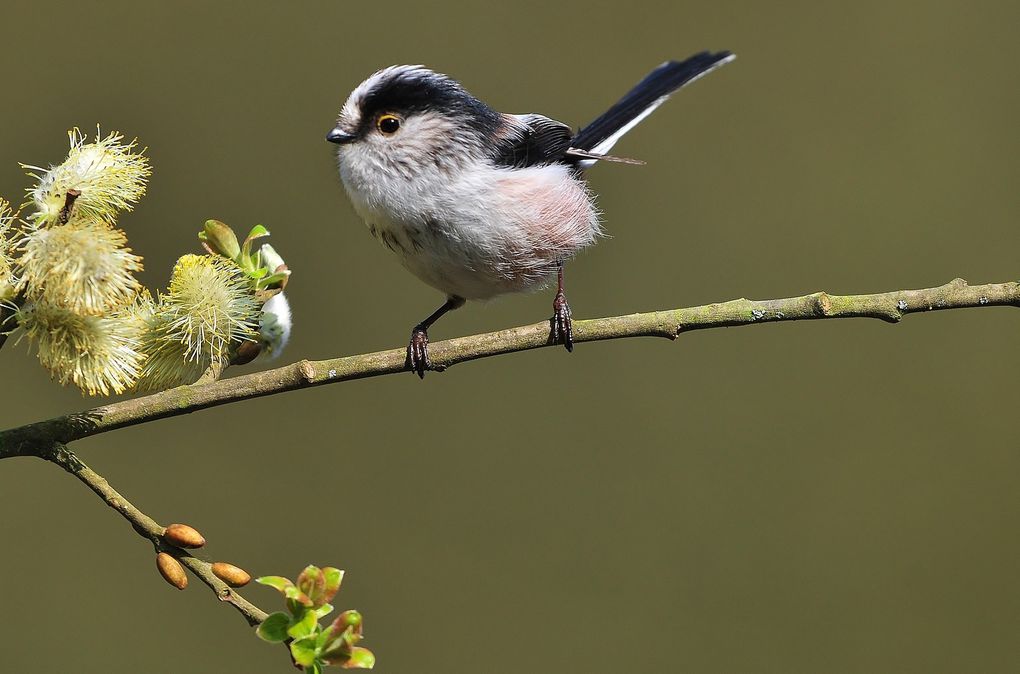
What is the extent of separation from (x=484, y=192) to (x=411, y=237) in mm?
180

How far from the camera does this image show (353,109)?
1.86 metres

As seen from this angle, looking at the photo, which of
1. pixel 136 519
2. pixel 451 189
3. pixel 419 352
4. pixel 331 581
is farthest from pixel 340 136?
pixel 331 581

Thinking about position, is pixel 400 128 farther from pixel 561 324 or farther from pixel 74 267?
pixel 74 267

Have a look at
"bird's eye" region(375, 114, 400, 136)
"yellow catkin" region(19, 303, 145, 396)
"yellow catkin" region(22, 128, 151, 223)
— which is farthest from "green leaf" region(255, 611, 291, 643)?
"bird's eye" region(375, 114, 400, 136)

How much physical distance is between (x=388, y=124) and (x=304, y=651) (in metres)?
1.18

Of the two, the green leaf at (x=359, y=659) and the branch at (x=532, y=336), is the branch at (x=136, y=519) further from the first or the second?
the green leaf at (x=359, y=659)

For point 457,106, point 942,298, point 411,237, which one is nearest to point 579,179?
point 457,106

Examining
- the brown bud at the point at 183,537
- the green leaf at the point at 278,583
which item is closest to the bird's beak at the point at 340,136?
the brown bud at the point at 183,537

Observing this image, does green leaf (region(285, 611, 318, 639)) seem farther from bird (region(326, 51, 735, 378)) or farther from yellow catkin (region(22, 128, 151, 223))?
bird (region(326, 51, 735, 378))

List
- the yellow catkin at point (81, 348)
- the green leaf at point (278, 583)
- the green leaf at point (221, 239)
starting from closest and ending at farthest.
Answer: the green leaf at point (278, 583) → the yellow catkin at point (81, 348) → the green leaf at point (221, 239)

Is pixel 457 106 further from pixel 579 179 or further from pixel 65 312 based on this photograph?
pixel 65 312

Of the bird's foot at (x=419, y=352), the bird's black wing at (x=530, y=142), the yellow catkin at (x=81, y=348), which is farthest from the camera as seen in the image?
the bird's black wing at (x=530, y=142)

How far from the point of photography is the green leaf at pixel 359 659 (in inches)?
37.2

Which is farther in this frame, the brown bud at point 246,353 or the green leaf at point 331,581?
the brown bud at point 246,353
